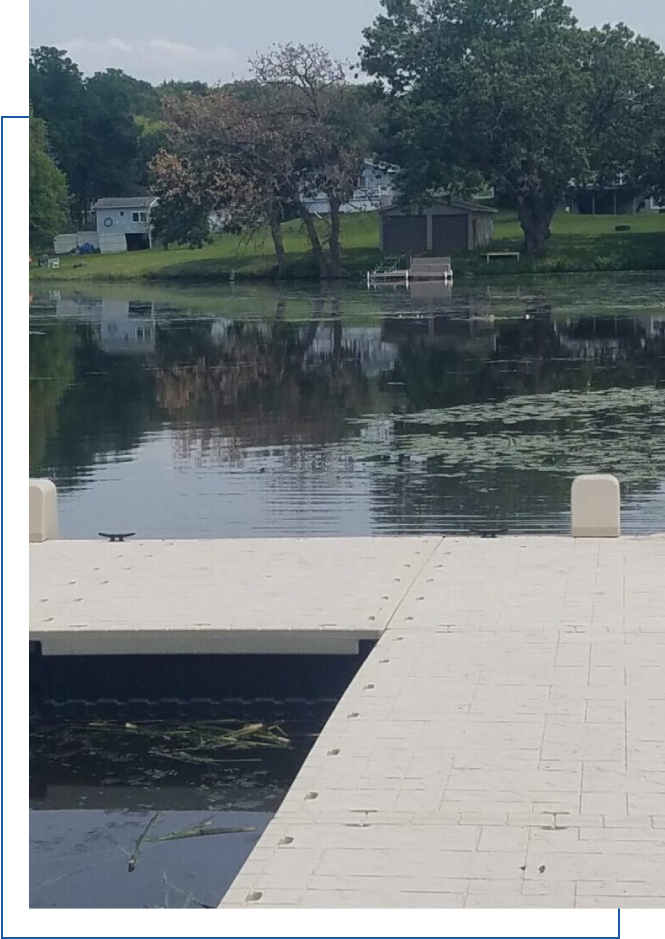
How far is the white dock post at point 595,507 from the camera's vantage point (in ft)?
35.6

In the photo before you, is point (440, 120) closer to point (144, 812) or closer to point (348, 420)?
point (348, 420)

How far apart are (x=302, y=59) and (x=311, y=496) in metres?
54.7

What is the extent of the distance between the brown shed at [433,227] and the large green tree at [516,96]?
1.17 metres

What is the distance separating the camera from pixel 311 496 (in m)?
15.1

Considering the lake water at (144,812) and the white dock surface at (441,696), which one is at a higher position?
the white dock surface at (441,696)

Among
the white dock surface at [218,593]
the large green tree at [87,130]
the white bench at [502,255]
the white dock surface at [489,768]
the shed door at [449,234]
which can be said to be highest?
the large green tree at [87,130]

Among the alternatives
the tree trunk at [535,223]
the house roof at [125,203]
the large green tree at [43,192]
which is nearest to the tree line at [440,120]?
the tree trunk at [535,223]

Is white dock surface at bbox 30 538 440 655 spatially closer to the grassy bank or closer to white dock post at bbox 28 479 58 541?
white dock post at bbox 28 479 58 541

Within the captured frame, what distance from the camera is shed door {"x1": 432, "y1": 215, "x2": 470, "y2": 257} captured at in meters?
68.8

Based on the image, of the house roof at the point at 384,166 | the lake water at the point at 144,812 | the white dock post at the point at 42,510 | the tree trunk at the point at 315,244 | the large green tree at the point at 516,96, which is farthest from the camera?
the house roof at the point at 384,166

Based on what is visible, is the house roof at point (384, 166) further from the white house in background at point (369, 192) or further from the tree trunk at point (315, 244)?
the tree trunk at point (315, 244)

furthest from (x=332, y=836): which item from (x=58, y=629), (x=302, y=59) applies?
(x=302, y=59)

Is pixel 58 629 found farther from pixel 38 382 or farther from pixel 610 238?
pixel 610 238

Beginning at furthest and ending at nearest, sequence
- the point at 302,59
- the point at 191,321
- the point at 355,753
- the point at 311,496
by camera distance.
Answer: the point at 302,59, the point at 191,321, the point at 311,496, the point at 355,753
